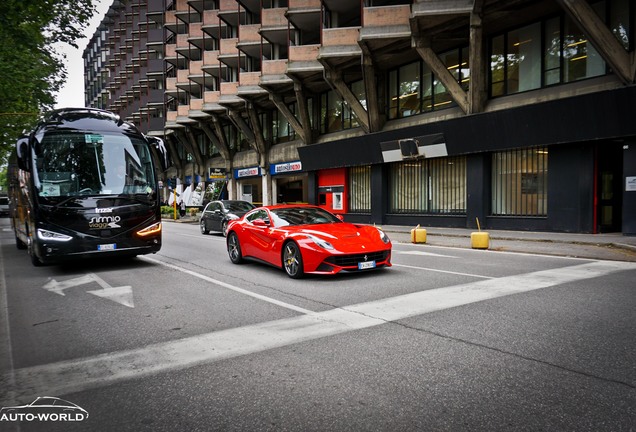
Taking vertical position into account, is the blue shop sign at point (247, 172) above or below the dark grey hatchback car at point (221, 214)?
above

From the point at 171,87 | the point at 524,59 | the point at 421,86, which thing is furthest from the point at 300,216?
the point at 171,87

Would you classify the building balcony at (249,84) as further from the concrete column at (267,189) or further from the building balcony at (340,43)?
the building balcony at (340,43)

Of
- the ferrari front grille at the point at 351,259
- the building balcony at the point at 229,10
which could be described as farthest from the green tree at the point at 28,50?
the building balcony at the point at 229,10

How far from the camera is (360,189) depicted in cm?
2692

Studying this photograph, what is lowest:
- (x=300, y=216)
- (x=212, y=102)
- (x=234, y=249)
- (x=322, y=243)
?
(x=234, y=249)

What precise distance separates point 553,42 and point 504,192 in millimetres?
5995

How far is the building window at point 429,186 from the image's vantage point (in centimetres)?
2122

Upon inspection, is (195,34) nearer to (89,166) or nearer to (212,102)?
(212,102)

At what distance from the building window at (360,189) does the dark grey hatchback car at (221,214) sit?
8.02 metres

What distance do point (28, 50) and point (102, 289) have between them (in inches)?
472

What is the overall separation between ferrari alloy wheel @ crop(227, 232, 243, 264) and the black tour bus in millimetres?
1630

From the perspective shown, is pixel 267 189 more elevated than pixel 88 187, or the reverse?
pixel 267 189

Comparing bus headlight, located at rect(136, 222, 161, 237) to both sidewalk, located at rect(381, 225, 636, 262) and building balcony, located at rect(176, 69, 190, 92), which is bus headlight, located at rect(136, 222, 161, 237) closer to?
sidewalk, located at rect(381, 225, 636, 262)

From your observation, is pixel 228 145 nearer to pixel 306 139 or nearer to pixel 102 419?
pixel 306 139
